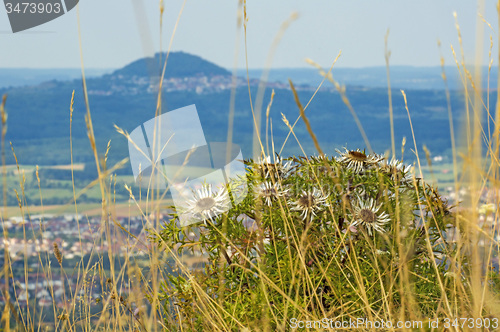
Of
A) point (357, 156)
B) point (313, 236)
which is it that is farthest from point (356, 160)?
point (313, 236)

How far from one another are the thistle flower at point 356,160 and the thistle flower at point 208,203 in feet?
1.62

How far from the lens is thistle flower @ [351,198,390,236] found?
6.16 feet

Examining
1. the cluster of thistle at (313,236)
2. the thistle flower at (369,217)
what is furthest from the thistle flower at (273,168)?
the thistle flower at (369,217)

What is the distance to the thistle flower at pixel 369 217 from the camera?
1.88 metres

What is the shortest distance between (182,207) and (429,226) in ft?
3.18

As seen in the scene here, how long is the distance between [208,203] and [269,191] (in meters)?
0.23

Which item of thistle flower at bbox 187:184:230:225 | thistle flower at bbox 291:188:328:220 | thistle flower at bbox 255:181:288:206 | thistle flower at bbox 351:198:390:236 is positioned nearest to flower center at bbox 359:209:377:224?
thistle flower at bbox 351:198:390:236

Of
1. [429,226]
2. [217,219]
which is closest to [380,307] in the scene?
[429,226]

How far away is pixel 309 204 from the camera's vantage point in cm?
188

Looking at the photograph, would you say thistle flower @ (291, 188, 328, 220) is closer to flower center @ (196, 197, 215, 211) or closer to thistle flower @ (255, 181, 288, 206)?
thistle flower @ (255, 181, 288, 206)

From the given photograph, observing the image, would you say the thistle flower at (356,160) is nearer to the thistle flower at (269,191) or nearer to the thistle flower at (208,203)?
the thistle flower at (269,191)

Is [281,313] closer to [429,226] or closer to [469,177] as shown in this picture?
[429,226]

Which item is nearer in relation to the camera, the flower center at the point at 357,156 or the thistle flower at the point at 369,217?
the thistle flower at the point at 369,217

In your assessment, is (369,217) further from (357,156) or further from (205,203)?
(205,203)
